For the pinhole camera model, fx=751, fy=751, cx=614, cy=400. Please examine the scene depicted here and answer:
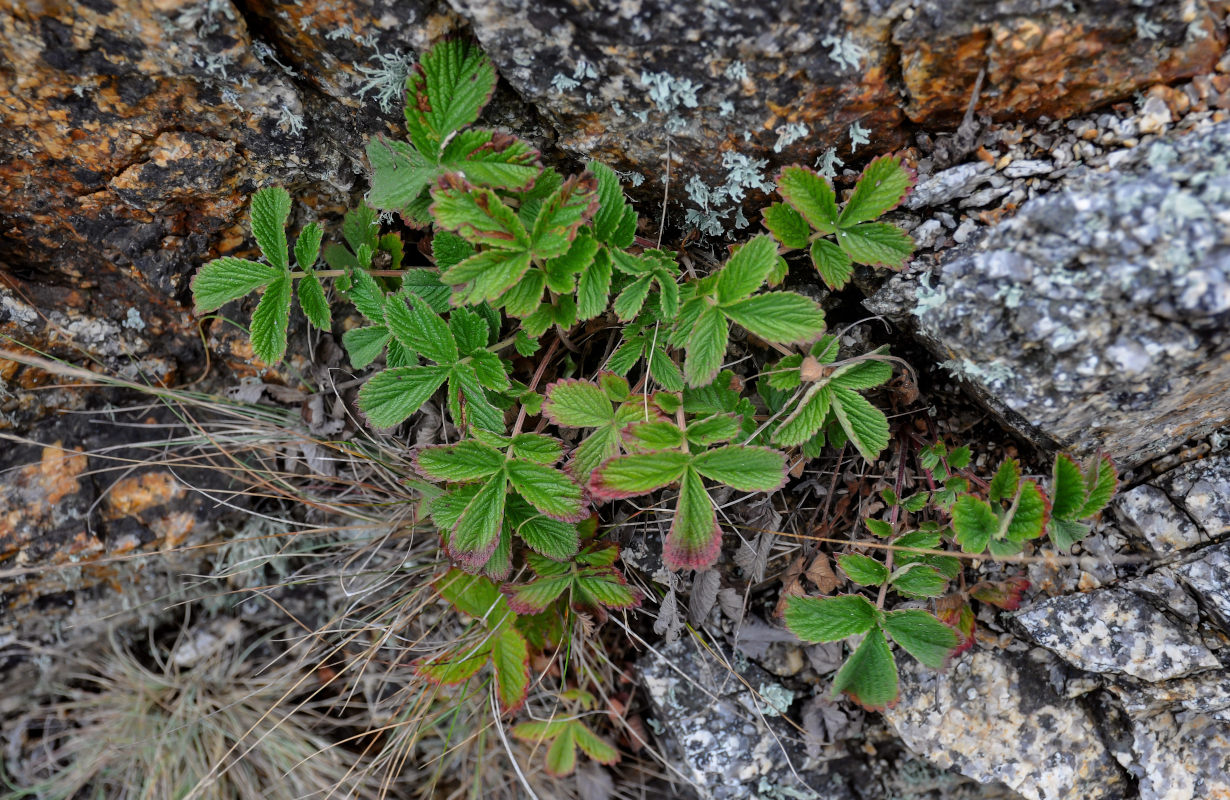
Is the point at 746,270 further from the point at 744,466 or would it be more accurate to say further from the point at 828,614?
the point at 828,614

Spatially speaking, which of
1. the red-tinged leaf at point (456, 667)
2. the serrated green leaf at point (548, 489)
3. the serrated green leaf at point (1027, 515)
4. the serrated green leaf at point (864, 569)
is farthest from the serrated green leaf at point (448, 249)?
the serrated green leaf at point (1027, 515)

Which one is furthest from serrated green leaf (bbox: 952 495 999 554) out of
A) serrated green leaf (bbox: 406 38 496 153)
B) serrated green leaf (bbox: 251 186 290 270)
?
serrated green leaf (bbox: 251 186 290 270)

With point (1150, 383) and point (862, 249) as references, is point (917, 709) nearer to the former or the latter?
point (1150, 383)

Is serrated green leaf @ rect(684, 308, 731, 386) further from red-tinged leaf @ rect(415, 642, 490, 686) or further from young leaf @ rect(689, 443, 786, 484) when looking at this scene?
red-tinged leaf @ rect(415, 642, 490, 686)

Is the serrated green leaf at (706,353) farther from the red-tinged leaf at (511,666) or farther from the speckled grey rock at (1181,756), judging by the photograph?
the speckled grey rock at (1181,756)

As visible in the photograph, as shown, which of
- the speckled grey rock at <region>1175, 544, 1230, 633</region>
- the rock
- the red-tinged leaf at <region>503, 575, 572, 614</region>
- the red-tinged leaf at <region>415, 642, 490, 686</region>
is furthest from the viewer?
the rock

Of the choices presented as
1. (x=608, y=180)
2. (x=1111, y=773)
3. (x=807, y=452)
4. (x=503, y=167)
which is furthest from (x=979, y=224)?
(x=1111, y=773)
